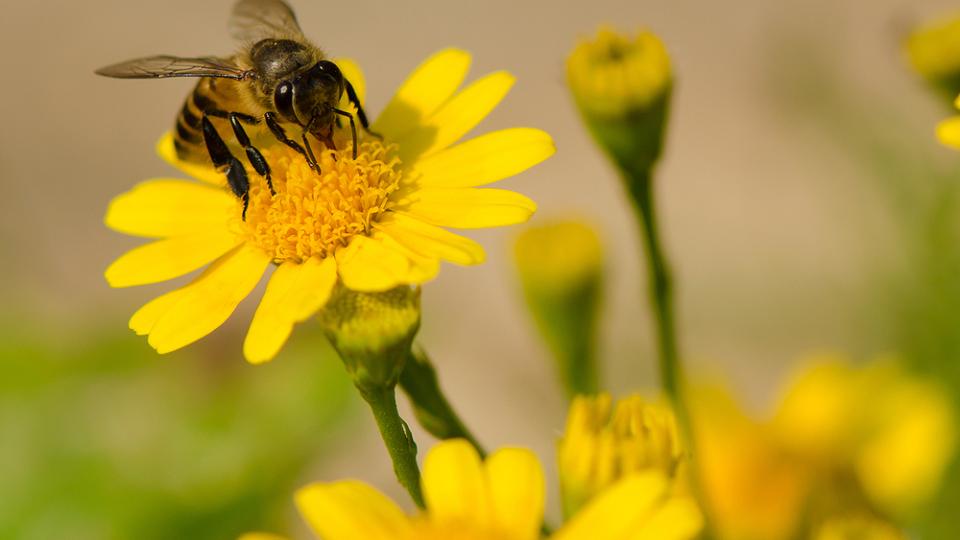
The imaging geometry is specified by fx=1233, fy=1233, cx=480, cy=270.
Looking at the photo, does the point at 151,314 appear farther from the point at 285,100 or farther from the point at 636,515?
the point at 636,515

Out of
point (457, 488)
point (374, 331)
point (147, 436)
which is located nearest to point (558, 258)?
point (374, 331)

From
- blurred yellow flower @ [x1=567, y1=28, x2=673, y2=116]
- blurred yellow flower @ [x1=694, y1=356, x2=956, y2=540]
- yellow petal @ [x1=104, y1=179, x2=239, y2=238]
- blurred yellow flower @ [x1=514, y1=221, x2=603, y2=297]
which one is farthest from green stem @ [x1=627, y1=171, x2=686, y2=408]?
yellow petal @ [x1=104, y1=179, x2=239, y2=238]

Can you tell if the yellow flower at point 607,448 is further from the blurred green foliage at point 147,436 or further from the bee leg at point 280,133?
the blurred green foliage at point 147,436

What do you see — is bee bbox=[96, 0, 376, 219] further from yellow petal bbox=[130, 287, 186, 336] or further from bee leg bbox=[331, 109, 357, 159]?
yellow petal bbox=[130, 287, 186, 336]

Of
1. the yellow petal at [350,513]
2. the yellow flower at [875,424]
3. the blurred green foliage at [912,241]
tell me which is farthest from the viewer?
the blurred green foliage at [912,241]

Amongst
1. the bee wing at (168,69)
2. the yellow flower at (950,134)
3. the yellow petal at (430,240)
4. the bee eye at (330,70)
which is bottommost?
the yellow flower at (950,134)

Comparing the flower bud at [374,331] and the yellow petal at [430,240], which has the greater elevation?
the yellow petal at [430,240]

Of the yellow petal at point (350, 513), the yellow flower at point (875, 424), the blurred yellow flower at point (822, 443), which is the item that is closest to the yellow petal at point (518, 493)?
the yellow petal at point (350, 513)
